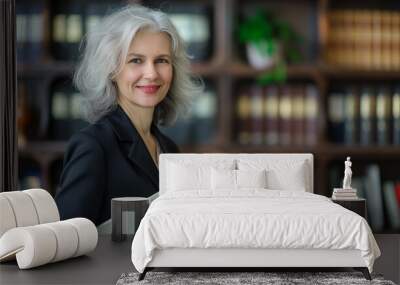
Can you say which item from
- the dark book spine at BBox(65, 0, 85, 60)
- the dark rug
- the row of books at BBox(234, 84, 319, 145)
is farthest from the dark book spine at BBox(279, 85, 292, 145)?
the dark rug

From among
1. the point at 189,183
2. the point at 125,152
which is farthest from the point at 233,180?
the point at 125,152

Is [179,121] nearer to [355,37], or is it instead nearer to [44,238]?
[355,37]

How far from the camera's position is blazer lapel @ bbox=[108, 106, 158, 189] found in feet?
15.8

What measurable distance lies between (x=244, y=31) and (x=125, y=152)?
1399 mm

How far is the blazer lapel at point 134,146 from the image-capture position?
4.80m

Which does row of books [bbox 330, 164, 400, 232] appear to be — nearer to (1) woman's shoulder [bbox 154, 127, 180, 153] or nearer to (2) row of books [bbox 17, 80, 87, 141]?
(1) woman's shoulder [bbox 154, 127, 180, 153]

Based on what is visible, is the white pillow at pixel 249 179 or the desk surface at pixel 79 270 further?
the white pillow at pixel 249 179

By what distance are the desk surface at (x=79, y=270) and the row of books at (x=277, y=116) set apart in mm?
1671

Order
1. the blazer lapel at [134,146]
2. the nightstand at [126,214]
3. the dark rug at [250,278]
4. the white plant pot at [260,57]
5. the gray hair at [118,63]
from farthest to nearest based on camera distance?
the white plant pot at [260,57], the gray hair at [118,63], the blazer lapel at [134,146], the nightstand at [126,214], the dark rug at [250,278]

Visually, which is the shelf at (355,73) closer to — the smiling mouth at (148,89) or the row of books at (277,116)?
the row of books at (277,116)

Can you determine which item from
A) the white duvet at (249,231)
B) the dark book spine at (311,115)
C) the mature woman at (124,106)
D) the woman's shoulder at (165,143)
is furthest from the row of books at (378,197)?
the white duvet at (249,231)

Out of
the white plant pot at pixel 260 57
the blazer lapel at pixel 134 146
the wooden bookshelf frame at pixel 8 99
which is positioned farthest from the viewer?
the white plant pot at pixel 260 57

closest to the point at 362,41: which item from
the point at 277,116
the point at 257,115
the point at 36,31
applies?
the point at 277,116

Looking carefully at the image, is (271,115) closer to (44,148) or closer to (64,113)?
(64,113)
